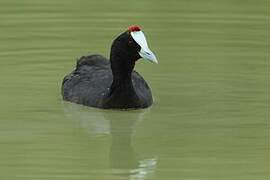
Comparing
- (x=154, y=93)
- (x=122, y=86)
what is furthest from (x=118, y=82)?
(x=154, y=93)

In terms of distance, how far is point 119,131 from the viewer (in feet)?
43.1

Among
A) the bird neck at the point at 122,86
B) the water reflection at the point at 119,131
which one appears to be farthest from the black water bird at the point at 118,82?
the water reflection at the point at 119,131

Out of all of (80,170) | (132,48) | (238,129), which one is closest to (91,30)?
(132,48)

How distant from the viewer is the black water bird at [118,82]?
13.6 metres

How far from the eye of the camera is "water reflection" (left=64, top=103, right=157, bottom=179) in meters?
11.5

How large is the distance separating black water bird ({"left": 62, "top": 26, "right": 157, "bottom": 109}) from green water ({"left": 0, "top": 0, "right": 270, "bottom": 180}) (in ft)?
0.48

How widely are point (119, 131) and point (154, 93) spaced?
5.77 feet

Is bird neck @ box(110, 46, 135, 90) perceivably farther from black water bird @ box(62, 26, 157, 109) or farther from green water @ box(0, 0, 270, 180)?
green water @ box(0, 0, 270, 180)

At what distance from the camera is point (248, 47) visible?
17.1 meters

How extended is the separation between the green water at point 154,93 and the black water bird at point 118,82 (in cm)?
15

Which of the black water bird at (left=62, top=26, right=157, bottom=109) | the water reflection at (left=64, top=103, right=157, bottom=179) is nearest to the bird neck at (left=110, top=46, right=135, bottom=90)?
the black water bird at (left=62, top=26, right=157, bottom=109)

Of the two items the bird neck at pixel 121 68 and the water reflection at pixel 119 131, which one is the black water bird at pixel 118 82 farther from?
the water reflection at pixel 119 131

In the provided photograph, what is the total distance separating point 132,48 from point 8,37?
4421 millimetres

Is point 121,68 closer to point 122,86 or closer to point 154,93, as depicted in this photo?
point 122,86
